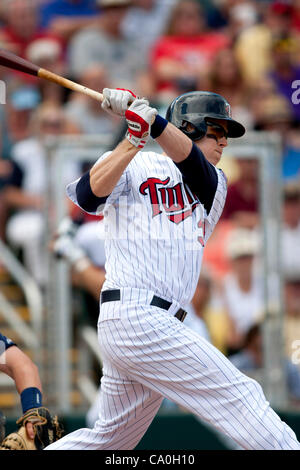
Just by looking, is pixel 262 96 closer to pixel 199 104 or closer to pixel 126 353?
pixel 199 104

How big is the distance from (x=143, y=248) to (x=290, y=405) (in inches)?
129

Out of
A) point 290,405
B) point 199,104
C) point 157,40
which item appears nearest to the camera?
point 199,104

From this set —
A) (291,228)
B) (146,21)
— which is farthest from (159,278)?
(146,21)

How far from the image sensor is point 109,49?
7902mm

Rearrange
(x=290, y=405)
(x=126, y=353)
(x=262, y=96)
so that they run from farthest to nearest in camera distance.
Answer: (x=262, y=96) → (x=290, y=405) → (x=126, y=353)

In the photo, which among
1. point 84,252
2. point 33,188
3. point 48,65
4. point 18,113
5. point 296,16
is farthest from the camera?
point 296,16

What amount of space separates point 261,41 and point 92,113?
176cm

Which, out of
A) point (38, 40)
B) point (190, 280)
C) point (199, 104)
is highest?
point (38, 40)

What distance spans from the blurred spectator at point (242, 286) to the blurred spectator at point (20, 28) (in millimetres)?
2740

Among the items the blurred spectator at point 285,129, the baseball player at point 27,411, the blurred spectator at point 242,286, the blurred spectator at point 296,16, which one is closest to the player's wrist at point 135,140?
the baseball player at point 27,411

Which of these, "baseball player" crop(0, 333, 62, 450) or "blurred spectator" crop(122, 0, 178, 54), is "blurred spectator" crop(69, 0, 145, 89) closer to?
"blurred spectator" crop(122, 0, 178, 54)

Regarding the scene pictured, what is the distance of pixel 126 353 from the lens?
3.56 meters

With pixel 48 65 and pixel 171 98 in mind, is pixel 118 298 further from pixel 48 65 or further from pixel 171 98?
pixel 48 65
